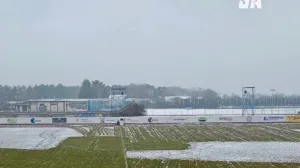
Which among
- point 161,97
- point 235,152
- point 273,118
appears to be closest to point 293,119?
point 273,118

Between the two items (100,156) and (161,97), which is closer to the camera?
(100,156)

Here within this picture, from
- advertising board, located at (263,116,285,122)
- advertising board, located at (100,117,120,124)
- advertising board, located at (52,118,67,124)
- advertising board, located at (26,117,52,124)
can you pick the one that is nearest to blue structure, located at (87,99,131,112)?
advertising board, located at (52,118,67,124)

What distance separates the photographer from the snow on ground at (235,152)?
27391mm

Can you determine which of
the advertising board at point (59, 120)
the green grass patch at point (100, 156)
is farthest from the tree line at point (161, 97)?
the green grass patch at point (100, 156)

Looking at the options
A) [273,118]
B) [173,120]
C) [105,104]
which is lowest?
[173,120]

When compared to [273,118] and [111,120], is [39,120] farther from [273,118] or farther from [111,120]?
[273,118]

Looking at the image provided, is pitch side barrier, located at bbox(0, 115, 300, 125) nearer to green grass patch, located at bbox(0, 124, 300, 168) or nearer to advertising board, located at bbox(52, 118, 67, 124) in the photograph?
advertising board, located at bbox(52, 118, 67, 124)

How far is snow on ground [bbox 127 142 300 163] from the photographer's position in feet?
89.9

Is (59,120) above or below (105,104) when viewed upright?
below

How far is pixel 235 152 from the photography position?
30734mm

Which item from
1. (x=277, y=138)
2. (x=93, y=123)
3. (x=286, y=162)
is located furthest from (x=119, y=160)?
(x=93, y=123)

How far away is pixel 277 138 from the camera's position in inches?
1650

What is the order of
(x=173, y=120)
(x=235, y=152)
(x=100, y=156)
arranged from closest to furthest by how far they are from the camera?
(x=100, y=156)
(x=235, y=152)
(x=173, y=120)

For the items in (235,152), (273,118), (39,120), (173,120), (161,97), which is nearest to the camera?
(235,152)
